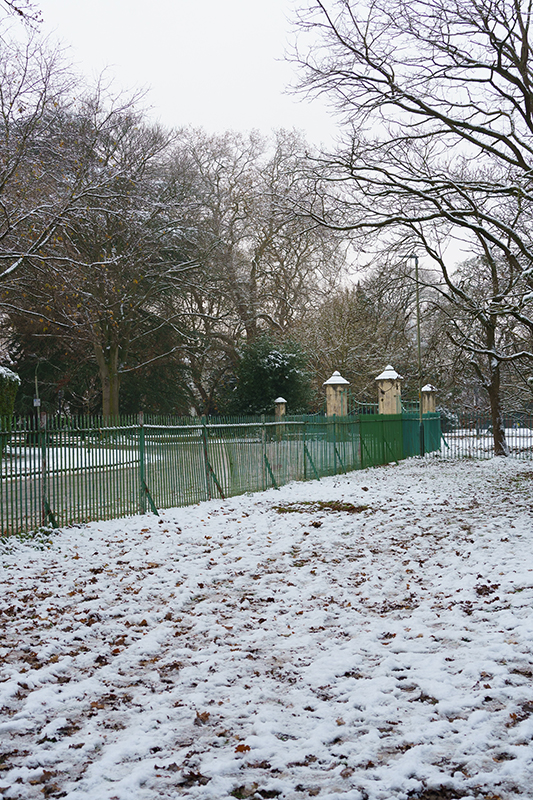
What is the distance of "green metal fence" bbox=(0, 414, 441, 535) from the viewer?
9.34 metres

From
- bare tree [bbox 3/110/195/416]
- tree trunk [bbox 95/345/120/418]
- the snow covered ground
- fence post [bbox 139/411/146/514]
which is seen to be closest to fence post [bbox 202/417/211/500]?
fence post [bbox 139/411/146/514]

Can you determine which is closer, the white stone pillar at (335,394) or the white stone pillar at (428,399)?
the white stone pillar at (335,394)

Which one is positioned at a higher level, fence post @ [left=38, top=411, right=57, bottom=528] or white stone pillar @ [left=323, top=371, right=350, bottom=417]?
white stone pillar @ [left=323, top=371, right=350, bottom=417]

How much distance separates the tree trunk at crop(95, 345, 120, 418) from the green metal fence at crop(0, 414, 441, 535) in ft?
43.5

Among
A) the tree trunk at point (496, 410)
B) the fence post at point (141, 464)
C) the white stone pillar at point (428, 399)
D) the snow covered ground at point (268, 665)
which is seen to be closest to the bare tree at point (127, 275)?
the fence post at point (141, 464)

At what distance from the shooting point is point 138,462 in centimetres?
1152

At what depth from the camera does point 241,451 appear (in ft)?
47.5

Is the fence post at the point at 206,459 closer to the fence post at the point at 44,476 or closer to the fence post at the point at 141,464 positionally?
the fence post at the point at 141,464

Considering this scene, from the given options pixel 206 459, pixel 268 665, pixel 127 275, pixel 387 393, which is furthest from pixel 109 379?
pixel 268 665

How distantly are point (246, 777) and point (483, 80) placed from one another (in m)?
14.3

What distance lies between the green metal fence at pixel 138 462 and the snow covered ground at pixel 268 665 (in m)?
0.60

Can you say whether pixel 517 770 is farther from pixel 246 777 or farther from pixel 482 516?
pixel 482 516

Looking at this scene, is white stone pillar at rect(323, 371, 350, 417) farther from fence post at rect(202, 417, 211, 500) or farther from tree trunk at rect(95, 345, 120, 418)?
fence post at rect(202, 417, 211, 500)

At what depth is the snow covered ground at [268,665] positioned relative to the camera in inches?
133
